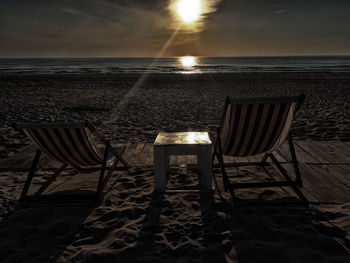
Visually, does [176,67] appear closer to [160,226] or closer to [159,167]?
[159,167]

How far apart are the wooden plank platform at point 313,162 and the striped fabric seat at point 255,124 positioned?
79cm


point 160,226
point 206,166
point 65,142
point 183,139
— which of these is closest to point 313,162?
point 206,166

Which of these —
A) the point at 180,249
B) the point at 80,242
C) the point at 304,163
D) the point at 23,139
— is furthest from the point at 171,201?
the point at 23,139

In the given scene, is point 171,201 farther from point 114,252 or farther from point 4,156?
point 4,156

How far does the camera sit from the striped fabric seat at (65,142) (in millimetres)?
2729

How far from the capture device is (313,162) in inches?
153

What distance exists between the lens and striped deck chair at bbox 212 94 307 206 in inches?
106

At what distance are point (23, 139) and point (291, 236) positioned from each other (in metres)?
5.43

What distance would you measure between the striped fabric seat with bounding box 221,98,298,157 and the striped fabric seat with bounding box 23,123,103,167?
1541 mm

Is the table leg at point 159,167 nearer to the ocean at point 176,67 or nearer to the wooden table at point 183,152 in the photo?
the wooden table at point 183,152

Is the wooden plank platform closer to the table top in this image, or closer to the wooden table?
the table top


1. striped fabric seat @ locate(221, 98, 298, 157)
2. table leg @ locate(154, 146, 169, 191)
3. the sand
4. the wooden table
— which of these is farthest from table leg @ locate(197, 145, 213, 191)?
table leg @ locate(154, 146, 169, 191)

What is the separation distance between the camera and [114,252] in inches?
84.8

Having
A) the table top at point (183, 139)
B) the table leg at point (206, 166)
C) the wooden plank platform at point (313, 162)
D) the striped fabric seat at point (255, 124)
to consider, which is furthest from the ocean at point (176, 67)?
the table leg at point (206, 166)
